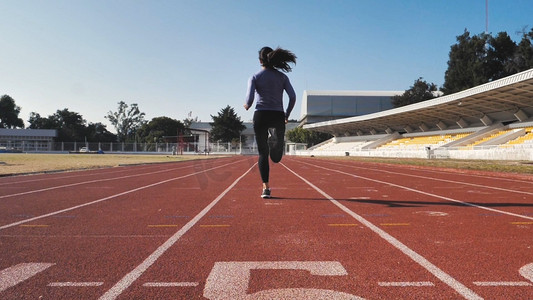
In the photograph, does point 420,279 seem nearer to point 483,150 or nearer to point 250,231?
point 250,231

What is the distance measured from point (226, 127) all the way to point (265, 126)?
78.0 metres

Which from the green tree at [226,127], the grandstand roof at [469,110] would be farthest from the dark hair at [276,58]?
the green tree at [226,127]

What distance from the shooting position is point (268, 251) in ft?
8.32

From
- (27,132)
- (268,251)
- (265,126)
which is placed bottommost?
(268,251)

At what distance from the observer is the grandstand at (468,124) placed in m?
22.2

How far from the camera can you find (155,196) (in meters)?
5.66

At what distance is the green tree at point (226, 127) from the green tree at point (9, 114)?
173ft

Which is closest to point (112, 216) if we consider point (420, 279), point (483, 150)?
point (420, 279)

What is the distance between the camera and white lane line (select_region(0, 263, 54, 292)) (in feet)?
6.28

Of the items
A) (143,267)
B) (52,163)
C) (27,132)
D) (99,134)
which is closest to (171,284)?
(143,267)

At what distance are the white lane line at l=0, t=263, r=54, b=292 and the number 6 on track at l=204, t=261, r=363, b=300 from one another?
3.56ft

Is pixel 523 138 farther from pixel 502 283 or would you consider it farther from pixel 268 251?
pixel 268 251

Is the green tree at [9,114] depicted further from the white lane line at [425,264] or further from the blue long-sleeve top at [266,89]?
the white lane line at [425,264]

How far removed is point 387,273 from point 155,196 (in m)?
4.43
